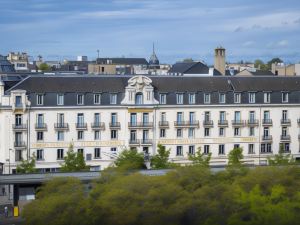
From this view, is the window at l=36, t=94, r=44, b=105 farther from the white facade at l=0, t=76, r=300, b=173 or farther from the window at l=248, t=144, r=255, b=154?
the window at l=248, t=144, r=255, b=154

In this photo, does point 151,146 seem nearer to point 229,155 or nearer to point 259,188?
point 229,155

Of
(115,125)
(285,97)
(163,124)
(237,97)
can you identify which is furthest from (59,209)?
(285,97)

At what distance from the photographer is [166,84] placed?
61906 millimetres

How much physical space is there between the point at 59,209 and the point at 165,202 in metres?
5.23

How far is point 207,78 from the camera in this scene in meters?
63.7

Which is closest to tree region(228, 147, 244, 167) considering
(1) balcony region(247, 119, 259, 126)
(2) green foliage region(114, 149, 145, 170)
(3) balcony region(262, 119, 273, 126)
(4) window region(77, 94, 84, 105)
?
(1) balcony region(247, 119, 259, 126)

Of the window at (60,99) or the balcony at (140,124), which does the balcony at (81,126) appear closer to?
the window at (60,99)

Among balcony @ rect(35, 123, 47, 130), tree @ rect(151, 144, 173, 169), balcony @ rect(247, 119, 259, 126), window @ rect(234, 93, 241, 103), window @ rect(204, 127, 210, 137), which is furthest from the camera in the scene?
window @ rect(234, 93, 241, 103)

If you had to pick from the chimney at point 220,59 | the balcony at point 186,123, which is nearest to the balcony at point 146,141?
the balcony at point 186,123

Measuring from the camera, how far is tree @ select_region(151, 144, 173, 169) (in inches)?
2117

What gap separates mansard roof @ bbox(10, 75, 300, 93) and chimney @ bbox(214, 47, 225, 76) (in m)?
18.5

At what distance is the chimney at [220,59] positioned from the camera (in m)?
83.6

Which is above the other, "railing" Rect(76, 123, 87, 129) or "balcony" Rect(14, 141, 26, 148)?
"railing" Rect(76, 123, 87, 129)

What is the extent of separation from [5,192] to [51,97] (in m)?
9.11
